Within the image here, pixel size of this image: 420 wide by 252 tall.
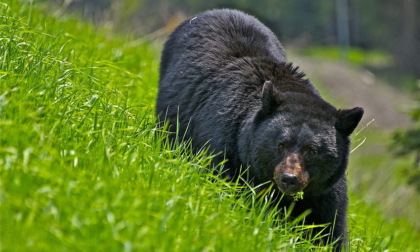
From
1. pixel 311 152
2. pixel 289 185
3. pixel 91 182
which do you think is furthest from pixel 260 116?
pixel 91 182

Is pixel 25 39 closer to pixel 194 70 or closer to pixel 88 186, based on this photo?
pixel 194 70

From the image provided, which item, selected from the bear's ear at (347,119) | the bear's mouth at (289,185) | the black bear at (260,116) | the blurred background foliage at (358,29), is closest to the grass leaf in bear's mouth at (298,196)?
the black bear at (260,116)

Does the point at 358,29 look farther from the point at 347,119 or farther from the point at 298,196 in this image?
the point at 298,196

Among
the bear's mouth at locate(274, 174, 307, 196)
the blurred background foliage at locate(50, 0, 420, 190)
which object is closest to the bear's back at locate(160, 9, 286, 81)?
the bear's mouth at locate(274, 174, 307, 196)

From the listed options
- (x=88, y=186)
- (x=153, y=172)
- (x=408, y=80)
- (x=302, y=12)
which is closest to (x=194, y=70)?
(x=153, y=172)

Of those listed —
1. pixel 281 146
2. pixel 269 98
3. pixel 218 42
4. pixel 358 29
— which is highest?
pixel 218 42

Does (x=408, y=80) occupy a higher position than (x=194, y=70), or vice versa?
(x=194, y=70)

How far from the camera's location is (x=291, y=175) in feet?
16.7

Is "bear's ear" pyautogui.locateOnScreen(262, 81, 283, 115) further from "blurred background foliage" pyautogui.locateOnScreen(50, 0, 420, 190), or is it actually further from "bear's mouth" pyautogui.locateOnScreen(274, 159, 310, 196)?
"blurred background foliage" pyautogui.locateOnScreen(50, 0, 420, 190)

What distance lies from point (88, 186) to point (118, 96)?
2.41 metres

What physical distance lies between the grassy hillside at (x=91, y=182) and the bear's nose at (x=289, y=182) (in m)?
0.25

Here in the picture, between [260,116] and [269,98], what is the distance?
0.58 ft

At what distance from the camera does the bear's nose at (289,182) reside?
5.08 meters

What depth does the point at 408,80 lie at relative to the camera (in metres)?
34.4
